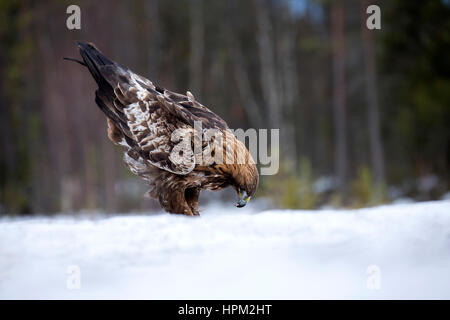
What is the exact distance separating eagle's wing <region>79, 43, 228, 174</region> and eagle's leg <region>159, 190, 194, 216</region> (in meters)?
0.30

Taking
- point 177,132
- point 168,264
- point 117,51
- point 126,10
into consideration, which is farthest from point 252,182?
point 126,10

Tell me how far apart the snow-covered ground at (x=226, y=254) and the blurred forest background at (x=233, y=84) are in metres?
7.05

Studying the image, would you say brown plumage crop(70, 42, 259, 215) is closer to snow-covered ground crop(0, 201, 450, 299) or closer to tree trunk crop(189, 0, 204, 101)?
snow-covered ground crop(0, 201, 450, 299)

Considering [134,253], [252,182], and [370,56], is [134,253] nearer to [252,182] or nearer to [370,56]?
[252,182]

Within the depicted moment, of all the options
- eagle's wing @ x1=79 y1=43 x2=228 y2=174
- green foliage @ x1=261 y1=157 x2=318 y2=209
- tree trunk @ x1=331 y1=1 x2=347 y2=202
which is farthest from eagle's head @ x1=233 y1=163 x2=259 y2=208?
tree trunk @ x1=331 y1=1 x2=347 y2=202

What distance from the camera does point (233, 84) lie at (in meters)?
20.0

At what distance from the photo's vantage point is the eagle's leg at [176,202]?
420 centimetres

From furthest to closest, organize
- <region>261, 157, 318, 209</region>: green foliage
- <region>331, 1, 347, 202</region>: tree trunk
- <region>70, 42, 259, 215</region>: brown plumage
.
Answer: <region>331, 1, 347, 202</region>: tree trunk
<region>261, 157, 318, 209</region>: green foliage
<region>70, 42, 259, 215</region>: brown plumage

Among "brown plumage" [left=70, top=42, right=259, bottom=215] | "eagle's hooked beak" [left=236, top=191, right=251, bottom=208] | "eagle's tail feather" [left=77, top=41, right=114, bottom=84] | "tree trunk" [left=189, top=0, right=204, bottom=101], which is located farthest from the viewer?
"tree trunk" [left=189, top=0, right=204, bottom=101]

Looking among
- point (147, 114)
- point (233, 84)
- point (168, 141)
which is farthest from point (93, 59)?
point (233, 84)

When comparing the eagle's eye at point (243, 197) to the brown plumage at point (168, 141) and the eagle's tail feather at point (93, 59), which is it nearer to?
the brown plumage at point (168, 141)

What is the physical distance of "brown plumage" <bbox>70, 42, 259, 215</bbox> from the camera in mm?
4047

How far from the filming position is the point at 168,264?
268cm

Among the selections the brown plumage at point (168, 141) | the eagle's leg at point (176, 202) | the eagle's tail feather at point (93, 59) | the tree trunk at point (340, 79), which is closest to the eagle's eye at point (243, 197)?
the brown plumage at point (168, 141)
